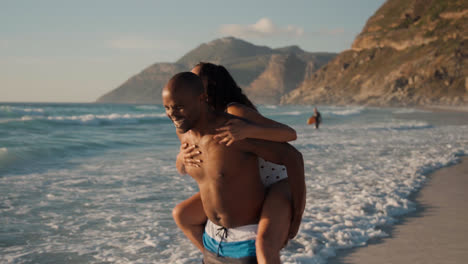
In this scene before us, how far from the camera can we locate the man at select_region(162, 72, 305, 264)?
2.17m

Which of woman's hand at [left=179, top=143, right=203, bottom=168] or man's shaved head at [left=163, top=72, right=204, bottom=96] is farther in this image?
woman's hand at [left=179, top=143, right=203, bottom=168]

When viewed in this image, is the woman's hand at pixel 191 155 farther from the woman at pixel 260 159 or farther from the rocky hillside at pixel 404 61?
the rocky hillside at pixel 404 61

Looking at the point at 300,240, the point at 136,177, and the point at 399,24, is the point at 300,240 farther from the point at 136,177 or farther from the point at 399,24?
the point at 399,24

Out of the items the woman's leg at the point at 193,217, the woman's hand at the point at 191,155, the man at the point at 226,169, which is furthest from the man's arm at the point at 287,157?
the woman's leg at the point at 193,217

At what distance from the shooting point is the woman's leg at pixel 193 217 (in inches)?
107

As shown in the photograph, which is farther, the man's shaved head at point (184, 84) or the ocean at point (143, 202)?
the ocean at point (143, 202)

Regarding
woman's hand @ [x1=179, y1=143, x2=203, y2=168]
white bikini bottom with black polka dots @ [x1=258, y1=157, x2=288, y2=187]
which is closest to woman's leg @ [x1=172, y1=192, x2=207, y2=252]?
woman's hand @ [x1=179, y1=143, x2=203, y2=168]

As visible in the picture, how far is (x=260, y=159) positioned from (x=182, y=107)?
59cm

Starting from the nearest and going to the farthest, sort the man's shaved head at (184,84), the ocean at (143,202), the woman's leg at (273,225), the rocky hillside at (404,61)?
the man's shaved head at (184,84)
the woman's leg at (273,225)
the ocean at (143,202)
the rocky hillside at (404,61)

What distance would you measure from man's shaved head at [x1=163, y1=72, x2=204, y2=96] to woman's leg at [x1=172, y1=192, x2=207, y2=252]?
32.1 inches

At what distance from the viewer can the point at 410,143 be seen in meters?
14.1

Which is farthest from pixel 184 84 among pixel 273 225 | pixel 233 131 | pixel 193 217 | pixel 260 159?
pixel 193 217

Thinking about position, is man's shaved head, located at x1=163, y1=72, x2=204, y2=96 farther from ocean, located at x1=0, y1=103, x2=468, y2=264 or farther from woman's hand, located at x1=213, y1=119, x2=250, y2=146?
ocean, located at x1=0, y1=103, x2=468, y2=264

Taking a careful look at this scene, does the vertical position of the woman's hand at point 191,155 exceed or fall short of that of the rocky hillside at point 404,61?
it falls short
